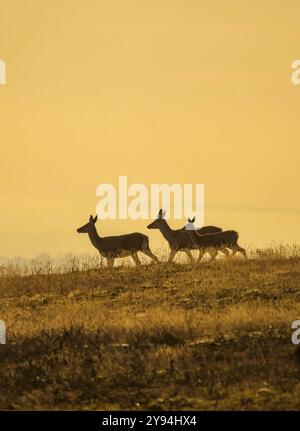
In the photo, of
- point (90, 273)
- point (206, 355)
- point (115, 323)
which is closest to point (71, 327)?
point (115, 323)

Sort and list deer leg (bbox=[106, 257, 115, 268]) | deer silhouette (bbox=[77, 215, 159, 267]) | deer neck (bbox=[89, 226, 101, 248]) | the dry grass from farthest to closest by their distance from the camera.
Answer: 1. deer neck (bbox=[89, 226, 101, 248])
2. deer silhouette (bbox=[77, 215, 159, 267])
3. deer leg (bbox=[106, 257, 115, 268])
4. the dry grass

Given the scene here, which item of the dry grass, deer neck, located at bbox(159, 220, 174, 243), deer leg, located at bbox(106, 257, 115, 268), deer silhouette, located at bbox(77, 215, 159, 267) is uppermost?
deer neck, located at bbox(159, 220, 174, 243)

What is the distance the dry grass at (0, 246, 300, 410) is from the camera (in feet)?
54.2

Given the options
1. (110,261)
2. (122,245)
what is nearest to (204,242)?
(122,245)

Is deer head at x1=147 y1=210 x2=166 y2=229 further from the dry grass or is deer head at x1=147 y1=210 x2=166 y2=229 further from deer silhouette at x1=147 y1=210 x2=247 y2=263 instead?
the dry grass

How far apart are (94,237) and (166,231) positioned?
7.99ft

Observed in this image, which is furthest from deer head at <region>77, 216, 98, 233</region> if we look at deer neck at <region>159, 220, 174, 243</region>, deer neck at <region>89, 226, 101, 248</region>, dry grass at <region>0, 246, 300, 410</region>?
dry grass at <region>0, 246, 300, 410</region>

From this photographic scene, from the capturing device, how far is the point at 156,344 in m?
19.2

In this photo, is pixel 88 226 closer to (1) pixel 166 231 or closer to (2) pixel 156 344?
(1) pixel 166 231

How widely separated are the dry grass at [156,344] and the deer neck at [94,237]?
9.49 metres

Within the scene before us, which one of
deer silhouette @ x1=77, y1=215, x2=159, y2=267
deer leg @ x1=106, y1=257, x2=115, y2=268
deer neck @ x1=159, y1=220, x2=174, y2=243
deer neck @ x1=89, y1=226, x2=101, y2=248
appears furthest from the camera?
deer neck @ x1=159, y1=220, x2=174, y2=243

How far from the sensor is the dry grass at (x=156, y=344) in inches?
651

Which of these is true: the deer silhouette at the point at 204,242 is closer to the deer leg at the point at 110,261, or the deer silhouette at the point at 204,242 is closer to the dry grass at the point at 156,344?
the deer leg at the point at 110,261

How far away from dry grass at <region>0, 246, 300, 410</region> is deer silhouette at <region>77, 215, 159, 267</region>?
7.72m
